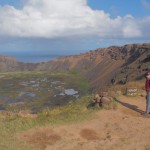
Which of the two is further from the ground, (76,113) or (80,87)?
(76,113)

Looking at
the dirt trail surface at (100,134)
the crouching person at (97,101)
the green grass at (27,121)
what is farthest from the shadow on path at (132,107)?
the green grass at (27,121)

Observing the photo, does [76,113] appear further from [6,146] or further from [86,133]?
[6,146]

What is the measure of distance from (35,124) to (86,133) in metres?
3.25

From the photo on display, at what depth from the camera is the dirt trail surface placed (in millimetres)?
14672

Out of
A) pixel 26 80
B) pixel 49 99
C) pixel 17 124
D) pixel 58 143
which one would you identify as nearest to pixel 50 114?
pixel 17 124

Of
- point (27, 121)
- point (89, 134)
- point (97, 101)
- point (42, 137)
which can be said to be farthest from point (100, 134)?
point (97, 101)

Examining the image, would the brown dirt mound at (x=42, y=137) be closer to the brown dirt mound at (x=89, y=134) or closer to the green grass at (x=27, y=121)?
the green grass at (x=27, y=121)

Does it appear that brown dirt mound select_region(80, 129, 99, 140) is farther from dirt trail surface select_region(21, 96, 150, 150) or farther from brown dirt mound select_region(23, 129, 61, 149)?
brown dirt mound select_region(23, 129, 61, 149)

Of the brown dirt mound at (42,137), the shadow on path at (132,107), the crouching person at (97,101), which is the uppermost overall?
the crouching person at (97,101)

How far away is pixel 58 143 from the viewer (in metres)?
15.2

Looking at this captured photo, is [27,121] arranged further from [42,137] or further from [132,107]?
[132,107]

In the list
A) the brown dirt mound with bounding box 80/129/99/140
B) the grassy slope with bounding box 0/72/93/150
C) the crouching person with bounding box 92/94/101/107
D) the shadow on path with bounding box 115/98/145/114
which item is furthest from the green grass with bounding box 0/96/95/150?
the shadow on path with bounding box 115/98/145/114

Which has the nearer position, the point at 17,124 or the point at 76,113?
the point at 17,124

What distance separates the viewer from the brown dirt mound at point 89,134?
1619 cm
